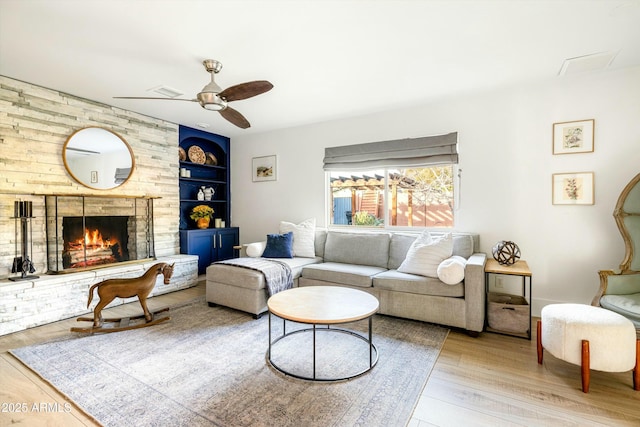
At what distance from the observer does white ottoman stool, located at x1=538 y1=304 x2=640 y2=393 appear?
186 cm

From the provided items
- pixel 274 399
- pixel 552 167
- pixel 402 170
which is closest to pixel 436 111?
pixel 402 170

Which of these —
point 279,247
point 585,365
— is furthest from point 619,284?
point 279,247

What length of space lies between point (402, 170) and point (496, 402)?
9.20 ft

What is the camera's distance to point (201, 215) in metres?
5.04

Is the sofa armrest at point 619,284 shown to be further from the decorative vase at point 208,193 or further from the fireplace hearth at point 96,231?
the decorative vase at point 208,193

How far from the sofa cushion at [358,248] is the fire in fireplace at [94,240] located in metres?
2.75

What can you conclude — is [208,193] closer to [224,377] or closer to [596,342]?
[224,377]

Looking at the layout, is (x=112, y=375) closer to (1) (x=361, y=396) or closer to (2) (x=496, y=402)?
(1) (x=361, y=396)

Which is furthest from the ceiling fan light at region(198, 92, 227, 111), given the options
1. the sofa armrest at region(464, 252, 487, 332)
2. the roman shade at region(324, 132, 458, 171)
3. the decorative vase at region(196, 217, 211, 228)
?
the decorative vase at region(196, 217, 211, 228)

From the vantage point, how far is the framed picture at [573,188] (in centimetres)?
295

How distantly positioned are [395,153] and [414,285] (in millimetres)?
1764

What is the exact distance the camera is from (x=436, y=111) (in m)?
3.71

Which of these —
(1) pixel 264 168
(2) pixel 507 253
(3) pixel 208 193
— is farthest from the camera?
(3) pixel 208 193

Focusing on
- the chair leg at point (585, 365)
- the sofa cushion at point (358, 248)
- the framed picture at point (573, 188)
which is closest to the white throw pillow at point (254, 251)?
the sofa cushion at point (358, 248)
